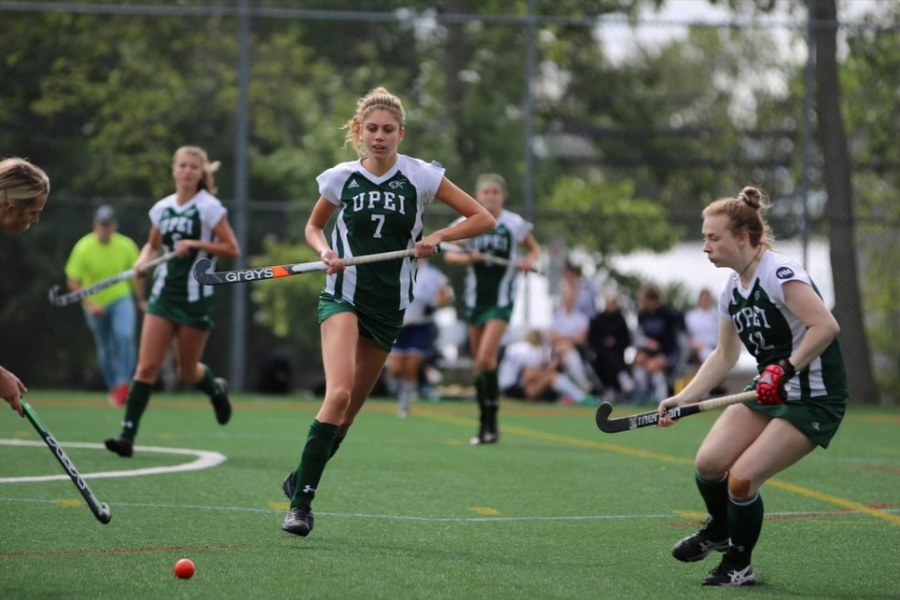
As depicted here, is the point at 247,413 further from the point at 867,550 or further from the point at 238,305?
the point at 867,550

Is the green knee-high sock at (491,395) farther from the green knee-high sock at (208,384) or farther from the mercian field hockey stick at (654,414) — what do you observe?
the mercian field hockey stick at (654,414)

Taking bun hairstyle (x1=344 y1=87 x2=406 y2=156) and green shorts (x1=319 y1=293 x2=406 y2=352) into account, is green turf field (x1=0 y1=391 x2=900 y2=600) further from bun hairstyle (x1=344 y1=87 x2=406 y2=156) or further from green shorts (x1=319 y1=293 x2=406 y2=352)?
bun hairstyle (x1=344 y1=87 x2=406 y2=156)

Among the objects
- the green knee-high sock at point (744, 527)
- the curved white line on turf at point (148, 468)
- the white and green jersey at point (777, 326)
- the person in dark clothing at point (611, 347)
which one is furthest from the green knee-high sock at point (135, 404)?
the person in dark clothing at point (611, 347)

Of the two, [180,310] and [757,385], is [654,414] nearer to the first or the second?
[757,385]

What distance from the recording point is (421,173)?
720cm

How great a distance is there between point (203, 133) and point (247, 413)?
5.66 meters

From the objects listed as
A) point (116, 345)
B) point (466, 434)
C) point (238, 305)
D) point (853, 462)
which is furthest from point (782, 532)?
point (238, 305)

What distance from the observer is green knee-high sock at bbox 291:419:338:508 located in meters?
6.66

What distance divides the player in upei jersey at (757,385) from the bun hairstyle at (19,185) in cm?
263

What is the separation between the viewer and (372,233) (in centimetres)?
715

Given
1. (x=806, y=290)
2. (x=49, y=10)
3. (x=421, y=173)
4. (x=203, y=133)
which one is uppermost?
(x=49, y=10)

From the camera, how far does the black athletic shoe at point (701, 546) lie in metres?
6.11

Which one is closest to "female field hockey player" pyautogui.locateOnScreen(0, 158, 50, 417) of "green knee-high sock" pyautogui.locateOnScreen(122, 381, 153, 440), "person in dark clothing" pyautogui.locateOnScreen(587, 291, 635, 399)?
"green knee-high sock" pyautogui.locateOnScreen(122, 381, 153, 440)

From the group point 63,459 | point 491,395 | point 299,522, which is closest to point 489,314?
point 491,395
